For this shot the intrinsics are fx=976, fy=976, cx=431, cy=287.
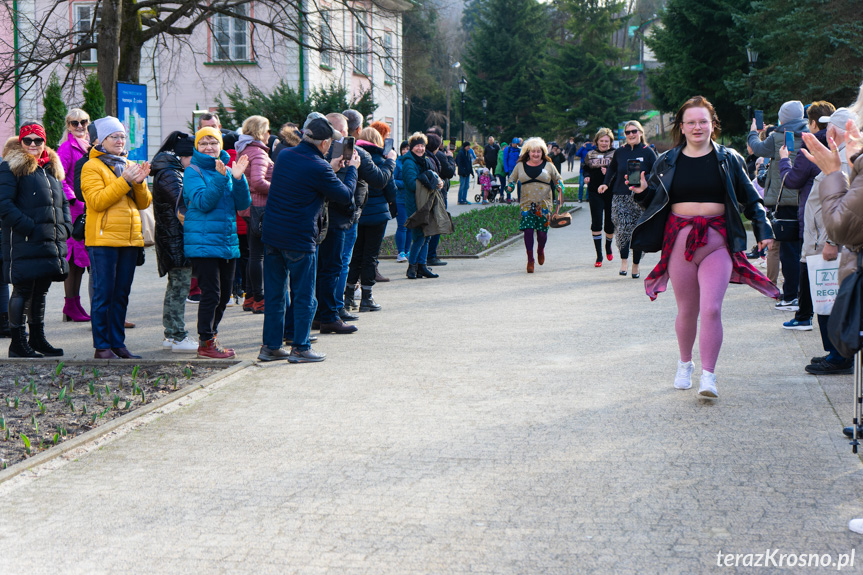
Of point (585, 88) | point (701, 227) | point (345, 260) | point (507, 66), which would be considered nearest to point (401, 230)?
point (345, 260)

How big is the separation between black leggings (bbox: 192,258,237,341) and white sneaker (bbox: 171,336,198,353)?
17.3 inches

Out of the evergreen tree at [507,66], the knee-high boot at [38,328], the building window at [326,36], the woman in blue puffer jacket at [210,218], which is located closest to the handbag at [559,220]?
the woman in blue puffer jacket at [210,218]

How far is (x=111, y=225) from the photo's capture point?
7.89 meters

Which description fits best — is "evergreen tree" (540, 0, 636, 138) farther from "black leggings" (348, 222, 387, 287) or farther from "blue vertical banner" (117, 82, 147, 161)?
"black leggings" (348, 222, 387, 287)

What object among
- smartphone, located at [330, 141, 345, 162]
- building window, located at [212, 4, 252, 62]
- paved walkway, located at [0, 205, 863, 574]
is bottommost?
paved walkway, located at [0, 205, 863, 574]

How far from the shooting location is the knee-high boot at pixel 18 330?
8164 mm

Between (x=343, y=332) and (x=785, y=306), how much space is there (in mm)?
4637

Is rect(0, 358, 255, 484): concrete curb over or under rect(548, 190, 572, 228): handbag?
under

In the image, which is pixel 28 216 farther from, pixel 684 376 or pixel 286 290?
pixel 684 376

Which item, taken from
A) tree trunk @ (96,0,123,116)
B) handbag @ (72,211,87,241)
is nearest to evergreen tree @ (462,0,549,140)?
tree trunk @ (96,0,123,116)

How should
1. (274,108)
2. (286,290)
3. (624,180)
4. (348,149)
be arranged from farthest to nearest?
1. (274,108)
2. (624,180)
3. (348,149)
4. (286,290)

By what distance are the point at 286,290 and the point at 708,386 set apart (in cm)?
354

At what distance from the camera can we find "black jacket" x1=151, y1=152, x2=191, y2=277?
8195mm

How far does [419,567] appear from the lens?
381 cm
